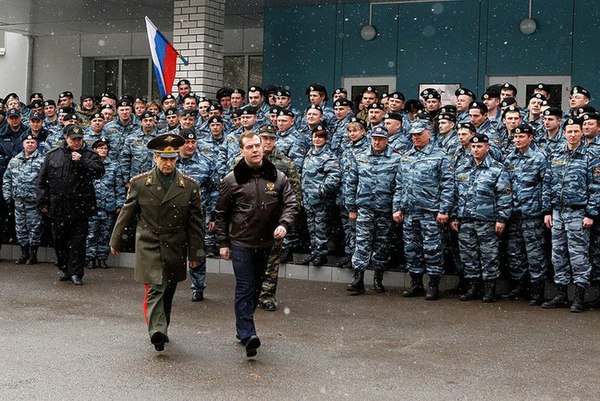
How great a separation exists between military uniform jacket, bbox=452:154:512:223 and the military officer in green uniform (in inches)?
146

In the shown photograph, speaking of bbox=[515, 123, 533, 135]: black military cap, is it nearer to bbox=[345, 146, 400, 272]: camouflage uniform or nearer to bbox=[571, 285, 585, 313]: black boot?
bbox=[345, 146, 400, 272]: camouflage uniform

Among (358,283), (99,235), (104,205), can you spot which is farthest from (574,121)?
(99,235)

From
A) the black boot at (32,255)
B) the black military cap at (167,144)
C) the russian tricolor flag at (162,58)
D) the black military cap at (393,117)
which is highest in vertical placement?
the russian tricolor flag at (162,58)

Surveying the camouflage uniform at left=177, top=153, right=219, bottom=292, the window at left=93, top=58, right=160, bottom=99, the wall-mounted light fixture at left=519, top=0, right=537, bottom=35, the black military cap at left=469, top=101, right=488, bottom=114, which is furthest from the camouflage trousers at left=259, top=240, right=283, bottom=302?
the window at left=93, top=58, right=160, bottom=99

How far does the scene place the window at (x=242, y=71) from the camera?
21.9m

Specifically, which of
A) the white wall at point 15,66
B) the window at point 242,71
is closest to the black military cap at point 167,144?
the window at point 242,71

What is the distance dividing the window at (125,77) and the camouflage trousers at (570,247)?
14.6 metres

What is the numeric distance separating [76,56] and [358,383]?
61.8 feet

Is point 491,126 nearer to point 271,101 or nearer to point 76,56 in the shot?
point 271,101

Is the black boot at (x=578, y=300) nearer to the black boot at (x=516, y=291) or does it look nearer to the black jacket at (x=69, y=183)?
the black boot at (x=516, y=291)

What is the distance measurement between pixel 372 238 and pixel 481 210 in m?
1.36

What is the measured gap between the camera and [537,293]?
1100 centimetres

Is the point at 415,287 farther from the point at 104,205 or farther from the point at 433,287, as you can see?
the point at 104,205

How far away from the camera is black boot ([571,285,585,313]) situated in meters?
10.5
